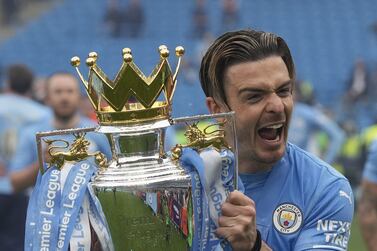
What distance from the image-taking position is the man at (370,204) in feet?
18.4

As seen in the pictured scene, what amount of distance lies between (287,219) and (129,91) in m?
0.71

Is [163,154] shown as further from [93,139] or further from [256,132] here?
[93,139]

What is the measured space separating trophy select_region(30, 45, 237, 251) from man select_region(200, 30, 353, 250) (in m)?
0.25

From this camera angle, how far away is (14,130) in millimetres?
8727

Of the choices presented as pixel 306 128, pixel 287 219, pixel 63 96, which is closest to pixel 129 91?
pixel 287 219

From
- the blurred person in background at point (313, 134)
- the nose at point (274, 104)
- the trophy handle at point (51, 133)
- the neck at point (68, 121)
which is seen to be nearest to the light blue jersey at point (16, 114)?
the neck at point (68, 121)

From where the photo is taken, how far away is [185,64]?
67.8ft

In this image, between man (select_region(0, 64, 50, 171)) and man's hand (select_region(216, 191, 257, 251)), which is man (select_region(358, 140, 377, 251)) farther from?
man (select_region(0, 64, 50, 171))

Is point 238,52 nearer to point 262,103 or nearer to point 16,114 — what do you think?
point 262,103

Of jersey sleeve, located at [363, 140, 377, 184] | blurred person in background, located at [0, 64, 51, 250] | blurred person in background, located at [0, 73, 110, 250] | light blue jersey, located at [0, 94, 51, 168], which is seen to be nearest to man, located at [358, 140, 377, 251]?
jersey sleeve, located at [363, 140, 377, 184]

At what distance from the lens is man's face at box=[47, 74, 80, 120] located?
24.2 feet

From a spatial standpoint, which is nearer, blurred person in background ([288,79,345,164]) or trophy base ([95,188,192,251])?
trophy base ([95,188,192,251])

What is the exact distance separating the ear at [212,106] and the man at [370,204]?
2.36 metres

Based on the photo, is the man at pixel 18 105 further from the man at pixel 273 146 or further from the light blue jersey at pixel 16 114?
the man at pixel 273 146
